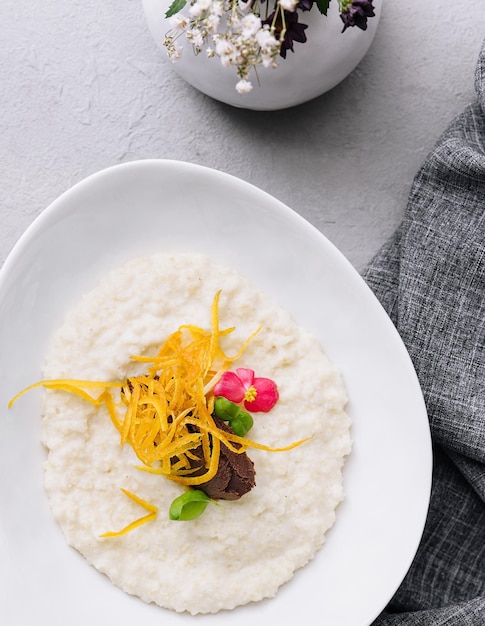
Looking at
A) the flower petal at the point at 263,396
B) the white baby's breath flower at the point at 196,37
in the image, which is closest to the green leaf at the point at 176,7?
the white baby's breath flower at the point at 196,37

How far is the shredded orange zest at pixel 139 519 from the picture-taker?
2738 millimetres

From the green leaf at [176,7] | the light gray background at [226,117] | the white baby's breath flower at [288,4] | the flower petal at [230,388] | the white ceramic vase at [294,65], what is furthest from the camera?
the light gray background at [226,117]

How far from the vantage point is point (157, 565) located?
2816 millimetres

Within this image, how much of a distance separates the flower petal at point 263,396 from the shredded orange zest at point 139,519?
0.53 meters

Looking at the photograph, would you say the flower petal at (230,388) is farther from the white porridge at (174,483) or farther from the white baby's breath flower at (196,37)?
the white baby's breath flower at (196,37)

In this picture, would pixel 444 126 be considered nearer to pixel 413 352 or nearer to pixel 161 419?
pixel 413 352

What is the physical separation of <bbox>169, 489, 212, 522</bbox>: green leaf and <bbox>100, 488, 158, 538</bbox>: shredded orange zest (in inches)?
3.5

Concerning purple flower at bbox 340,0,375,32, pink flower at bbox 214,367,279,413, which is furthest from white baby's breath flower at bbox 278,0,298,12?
pink flower at bbox 214,367,279,413

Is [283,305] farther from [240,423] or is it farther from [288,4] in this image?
[288,4]

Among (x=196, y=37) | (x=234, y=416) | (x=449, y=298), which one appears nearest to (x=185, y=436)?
(x=234, y=416)

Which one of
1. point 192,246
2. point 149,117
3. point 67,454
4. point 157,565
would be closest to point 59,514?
point 67,454

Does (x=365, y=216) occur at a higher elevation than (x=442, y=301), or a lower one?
higher

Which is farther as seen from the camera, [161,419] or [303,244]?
[303,244]

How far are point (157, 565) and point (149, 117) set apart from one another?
1893 mm
